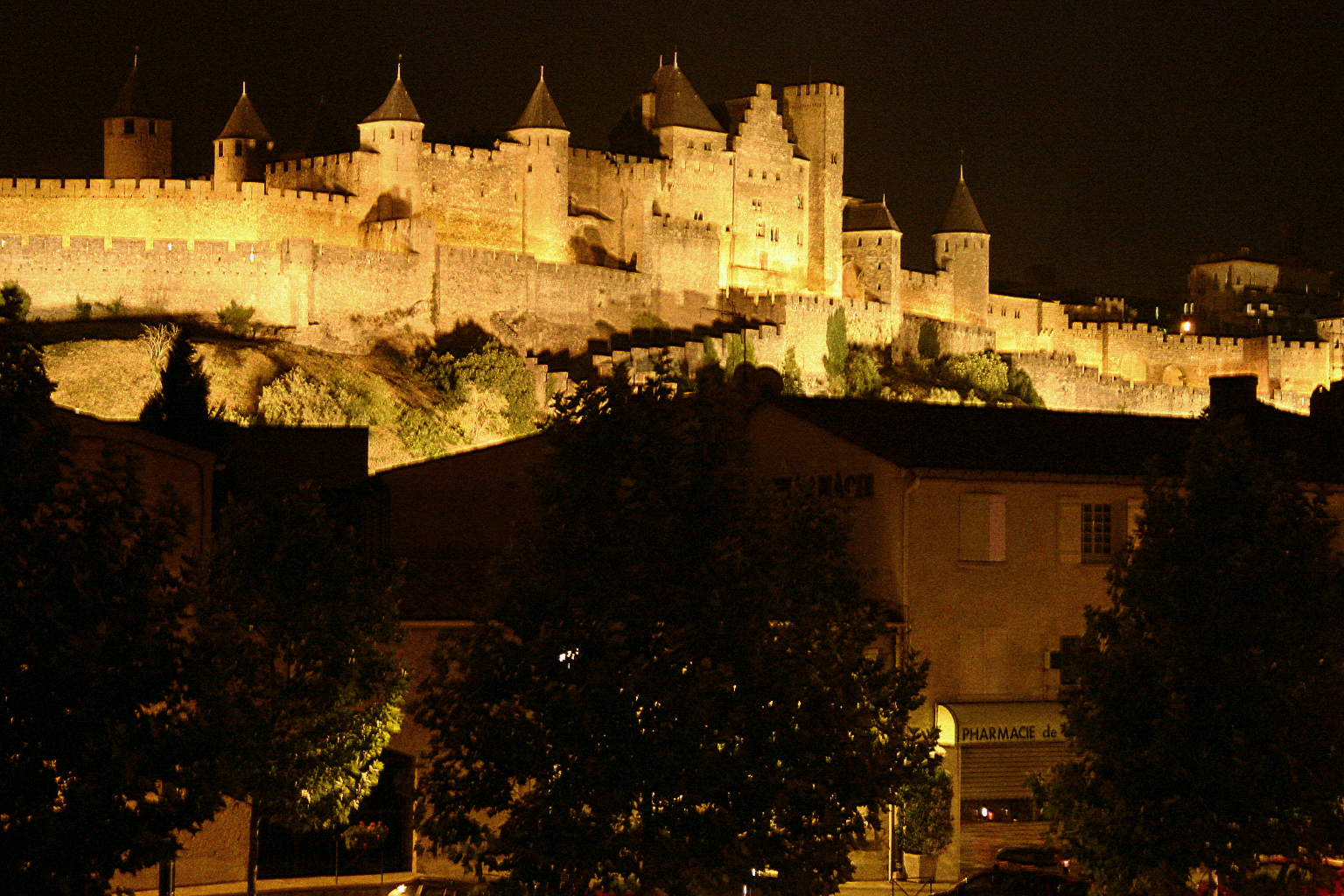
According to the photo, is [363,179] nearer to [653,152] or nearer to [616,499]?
[653,152]

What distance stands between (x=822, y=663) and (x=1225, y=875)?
14.8 ft

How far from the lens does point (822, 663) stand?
21.5 m

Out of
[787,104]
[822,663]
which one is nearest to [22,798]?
[822,663]

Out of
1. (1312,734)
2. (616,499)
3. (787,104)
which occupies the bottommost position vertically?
(1312,734)

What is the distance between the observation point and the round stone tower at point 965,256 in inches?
3981

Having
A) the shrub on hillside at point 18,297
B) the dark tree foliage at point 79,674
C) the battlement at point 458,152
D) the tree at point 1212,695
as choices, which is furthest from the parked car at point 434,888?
the battlement at point 458,152

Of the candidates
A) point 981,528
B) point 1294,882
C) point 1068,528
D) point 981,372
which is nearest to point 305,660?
point 981,528

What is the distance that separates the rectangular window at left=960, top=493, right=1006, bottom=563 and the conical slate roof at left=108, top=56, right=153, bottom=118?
5765 cm

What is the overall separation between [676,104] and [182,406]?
153ft

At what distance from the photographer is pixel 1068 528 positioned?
32.3 m

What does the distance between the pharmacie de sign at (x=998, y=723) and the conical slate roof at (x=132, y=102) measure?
58524 mm

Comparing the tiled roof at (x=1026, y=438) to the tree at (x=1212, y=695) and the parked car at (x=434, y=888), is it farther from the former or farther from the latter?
the parked car at (x=434, y=888)

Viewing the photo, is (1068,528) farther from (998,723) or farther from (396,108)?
(396,108)

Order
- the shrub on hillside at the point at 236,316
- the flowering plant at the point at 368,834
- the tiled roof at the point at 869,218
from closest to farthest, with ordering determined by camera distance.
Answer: the flowering plant at the point at 368,834 → the shrub on hillside at the point at 236,316 → the tiled roof at the point at 869,218
